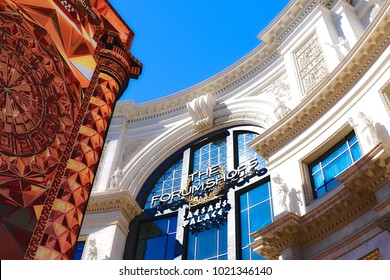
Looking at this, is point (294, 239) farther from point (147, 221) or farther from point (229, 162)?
point (147, 221)

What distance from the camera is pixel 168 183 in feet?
66.4

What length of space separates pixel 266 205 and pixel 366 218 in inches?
200

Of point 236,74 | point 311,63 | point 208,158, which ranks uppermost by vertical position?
point 236,74

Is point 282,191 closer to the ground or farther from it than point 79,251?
closer to the ground

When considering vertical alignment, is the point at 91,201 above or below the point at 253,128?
below

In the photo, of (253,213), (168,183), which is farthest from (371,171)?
(168,183)

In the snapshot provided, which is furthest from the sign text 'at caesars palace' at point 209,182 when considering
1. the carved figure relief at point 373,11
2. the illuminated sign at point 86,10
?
the illuminated sign at point 86,10

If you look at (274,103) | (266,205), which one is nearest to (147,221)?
(266,205)

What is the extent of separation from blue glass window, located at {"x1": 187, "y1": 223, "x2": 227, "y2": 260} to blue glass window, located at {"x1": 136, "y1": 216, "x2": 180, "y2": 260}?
62cm

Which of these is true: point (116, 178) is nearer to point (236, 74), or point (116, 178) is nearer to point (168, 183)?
point (168, 183)

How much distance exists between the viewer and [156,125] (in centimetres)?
2319

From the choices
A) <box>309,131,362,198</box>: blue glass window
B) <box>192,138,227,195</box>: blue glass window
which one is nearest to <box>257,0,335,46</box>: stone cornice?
<box>192,138,227,195</box>: blue glass window

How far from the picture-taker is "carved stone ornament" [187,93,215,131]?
2114cm

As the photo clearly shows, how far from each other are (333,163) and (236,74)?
9683 millimetres
